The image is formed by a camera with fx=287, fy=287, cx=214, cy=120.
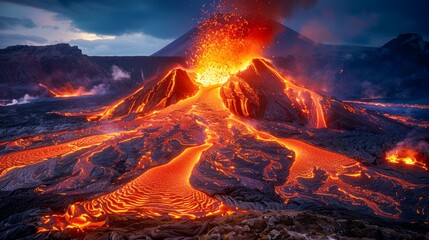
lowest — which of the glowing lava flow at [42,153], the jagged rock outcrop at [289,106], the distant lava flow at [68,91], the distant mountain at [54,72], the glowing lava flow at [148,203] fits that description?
the glowing lava flow at [148,203]

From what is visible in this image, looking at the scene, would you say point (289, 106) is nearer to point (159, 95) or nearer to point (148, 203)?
point (159, 95)

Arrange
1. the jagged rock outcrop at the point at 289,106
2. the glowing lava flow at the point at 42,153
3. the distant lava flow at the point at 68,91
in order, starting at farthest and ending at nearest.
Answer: the distant lava flow at the point at 68,91, the jagged rock outcrop at the point at 289,106, the glowing lava flow at the point at 42,153

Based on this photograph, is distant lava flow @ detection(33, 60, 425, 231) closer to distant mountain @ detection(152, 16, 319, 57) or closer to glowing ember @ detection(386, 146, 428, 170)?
glowing ember @ detection(386, 146, 428, 170)

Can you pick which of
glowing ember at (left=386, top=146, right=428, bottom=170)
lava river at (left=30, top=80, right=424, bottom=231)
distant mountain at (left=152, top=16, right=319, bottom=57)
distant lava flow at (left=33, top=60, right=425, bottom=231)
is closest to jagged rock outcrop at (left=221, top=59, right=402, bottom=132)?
distant lava flow at (left=33, top=60, right=425, bottom=231)

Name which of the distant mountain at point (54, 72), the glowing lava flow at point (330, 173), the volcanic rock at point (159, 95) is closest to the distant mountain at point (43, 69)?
the distant mountain at point (54, 72)

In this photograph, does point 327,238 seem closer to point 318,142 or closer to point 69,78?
point 318,142

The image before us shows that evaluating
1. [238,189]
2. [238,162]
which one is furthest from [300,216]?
[238,162]

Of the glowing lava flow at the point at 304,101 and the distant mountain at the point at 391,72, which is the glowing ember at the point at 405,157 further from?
the distant mountain at the point at 391,72
